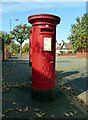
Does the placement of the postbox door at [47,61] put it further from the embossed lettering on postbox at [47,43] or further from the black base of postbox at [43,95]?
the black base of postbox at [43,95]

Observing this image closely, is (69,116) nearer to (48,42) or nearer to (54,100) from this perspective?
(54,100)

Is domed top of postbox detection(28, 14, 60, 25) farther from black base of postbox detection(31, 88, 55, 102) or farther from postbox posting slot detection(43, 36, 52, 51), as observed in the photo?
black base of postbox detection(31, 88, 55, 102)

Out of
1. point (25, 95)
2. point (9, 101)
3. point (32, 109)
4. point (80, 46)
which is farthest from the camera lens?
point (80, 46)

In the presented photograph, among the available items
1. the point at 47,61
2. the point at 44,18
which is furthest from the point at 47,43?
the point at 44,18

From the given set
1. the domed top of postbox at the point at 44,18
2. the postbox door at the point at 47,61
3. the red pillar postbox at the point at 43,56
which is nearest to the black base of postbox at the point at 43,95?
the red pillar postbox at the point at 43,56

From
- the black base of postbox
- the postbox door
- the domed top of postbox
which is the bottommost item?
the black base of postbox

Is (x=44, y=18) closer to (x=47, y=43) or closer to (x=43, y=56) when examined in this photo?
(x=47, y=43)

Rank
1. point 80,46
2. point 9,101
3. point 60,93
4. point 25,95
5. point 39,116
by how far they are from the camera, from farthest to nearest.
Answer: point 80,46, point 60,93, point 25,95, point 9,101, point 39,116

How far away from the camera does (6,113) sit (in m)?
5.83

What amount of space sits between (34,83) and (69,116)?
5.79 ft

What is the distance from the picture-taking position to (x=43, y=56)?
288 inches

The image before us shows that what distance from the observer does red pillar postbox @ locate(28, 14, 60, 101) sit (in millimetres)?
7188

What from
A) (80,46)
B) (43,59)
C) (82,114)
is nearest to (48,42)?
(43,59)

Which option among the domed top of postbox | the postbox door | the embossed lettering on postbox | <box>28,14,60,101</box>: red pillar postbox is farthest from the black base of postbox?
the domed top of postbox
